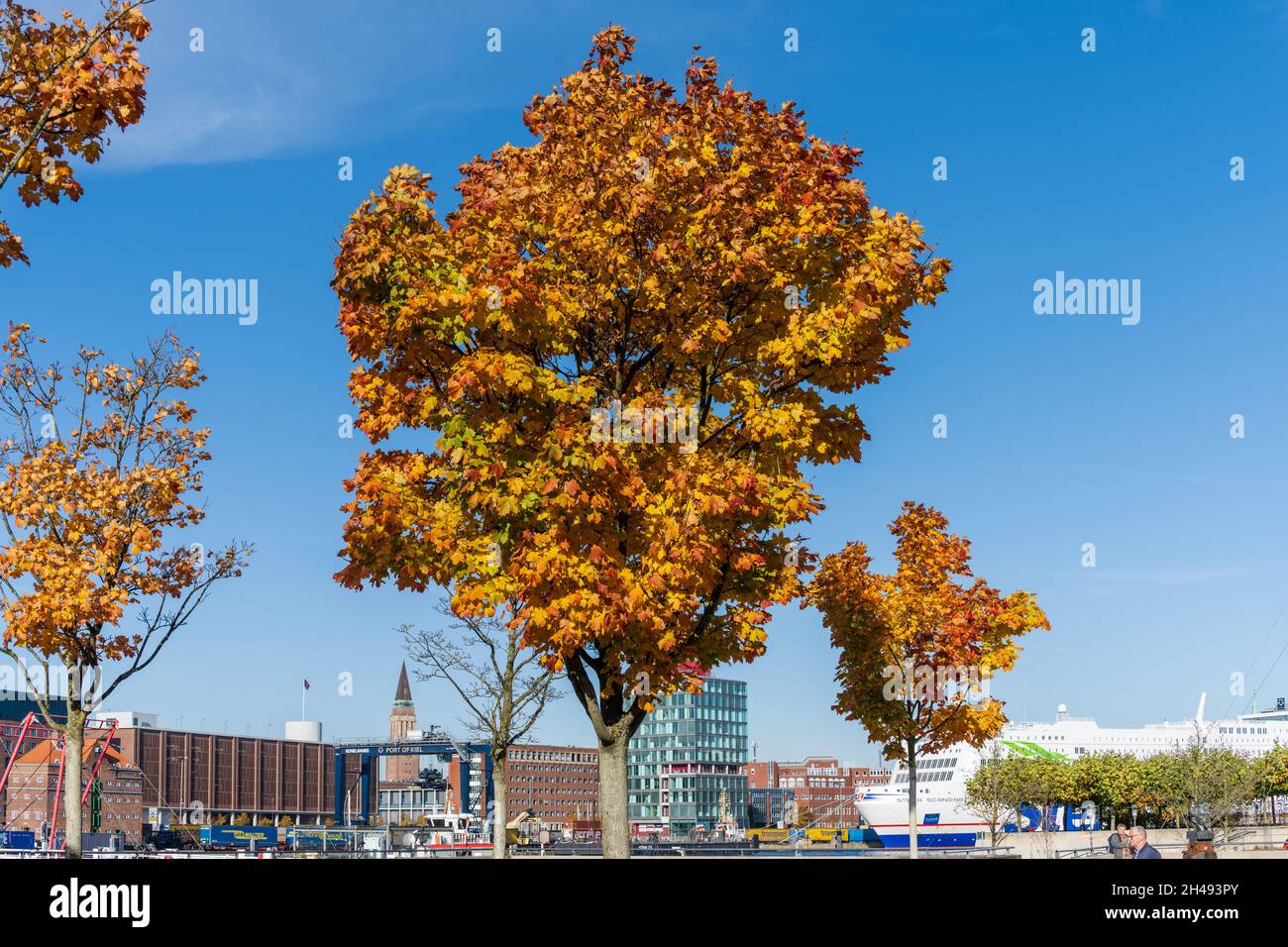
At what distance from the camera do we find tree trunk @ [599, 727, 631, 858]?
712 inches

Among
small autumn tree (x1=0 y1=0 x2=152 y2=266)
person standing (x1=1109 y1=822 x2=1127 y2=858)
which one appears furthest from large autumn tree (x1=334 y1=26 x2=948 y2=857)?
person standing (x1=1109 y1=822 x2=1127 y2=858)

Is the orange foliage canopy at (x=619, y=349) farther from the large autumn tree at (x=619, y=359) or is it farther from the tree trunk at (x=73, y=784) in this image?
the tree trunk at (x=73, y=784)

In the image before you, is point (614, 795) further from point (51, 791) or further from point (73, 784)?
point (51, 791)

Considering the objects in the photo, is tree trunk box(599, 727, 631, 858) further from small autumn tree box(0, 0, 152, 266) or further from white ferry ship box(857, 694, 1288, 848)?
white ferry ship box(857, 694, 1288, 848)

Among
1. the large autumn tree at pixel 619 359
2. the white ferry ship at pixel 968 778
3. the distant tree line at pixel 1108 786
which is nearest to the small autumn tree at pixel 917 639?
the large autumn tree at pixel 619 359

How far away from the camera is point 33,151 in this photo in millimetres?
12930

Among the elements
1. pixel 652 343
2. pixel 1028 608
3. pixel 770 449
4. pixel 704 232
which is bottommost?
pixel 1028 608

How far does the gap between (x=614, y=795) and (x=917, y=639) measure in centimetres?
1726

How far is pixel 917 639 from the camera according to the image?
1328 inches
